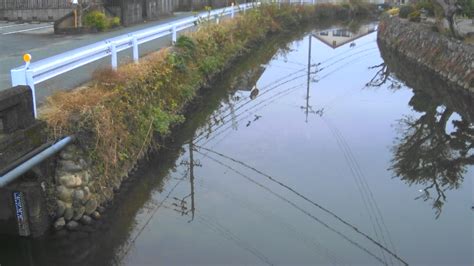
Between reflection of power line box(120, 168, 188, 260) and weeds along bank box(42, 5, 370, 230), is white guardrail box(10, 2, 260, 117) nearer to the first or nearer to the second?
weeds along bank box(42, 5, 370, 230)

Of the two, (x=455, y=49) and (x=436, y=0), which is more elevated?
(x=436, y=0)

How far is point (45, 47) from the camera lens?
48.0 ft

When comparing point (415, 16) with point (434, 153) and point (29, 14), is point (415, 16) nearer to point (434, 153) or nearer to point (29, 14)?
point (434, 153)

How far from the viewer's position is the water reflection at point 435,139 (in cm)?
965

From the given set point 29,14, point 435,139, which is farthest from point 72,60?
point 29,14

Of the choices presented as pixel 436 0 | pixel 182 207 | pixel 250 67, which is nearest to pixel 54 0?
pixel 250 67

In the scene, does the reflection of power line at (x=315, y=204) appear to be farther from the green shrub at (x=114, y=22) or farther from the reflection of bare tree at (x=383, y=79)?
the green shrub at (x=114, y=22)

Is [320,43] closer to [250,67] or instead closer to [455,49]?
[250,67]

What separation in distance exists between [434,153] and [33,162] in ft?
27.0

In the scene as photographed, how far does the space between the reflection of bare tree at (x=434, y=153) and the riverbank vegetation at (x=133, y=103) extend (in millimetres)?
4859

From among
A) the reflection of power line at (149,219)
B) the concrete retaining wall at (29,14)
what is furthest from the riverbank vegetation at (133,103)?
the concrete retaining wall at (29,14)

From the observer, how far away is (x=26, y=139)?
675 cm

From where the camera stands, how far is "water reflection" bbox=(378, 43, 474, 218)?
9648mm

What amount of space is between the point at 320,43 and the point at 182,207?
70.1ft
